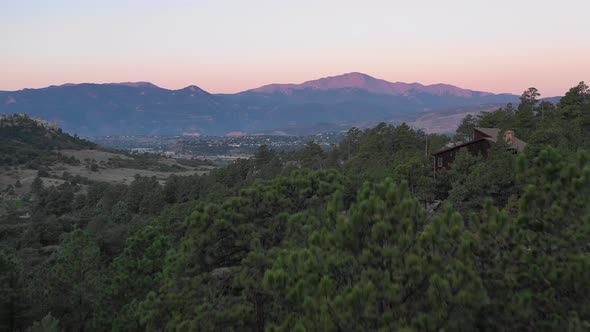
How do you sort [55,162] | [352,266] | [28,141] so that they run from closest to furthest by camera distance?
[352,266], [55,162], [28,141]

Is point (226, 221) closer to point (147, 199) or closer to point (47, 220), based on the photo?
point (47, 220)

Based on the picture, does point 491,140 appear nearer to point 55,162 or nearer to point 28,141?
point 55,162

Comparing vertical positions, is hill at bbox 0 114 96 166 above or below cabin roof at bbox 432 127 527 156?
below

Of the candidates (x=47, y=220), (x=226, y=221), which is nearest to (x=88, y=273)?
(x=226, y=221)

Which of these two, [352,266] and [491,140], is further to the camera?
[491,140]

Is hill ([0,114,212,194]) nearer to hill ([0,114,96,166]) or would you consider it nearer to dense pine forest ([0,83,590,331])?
hill ([0,114,96,166])

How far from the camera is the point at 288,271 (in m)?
10.5

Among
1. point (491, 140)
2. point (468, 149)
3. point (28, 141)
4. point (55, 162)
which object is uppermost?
point (491, 140)

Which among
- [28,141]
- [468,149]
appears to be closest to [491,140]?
[468,149]

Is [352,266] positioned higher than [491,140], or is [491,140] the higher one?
[352,266]

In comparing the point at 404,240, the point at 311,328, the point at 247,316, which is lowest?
the point at 247,316

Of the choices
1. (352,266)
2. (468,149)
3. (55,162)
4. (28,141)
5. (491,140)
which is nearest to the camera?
(352,266)

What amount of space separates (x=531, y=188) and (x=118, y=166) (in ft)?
452

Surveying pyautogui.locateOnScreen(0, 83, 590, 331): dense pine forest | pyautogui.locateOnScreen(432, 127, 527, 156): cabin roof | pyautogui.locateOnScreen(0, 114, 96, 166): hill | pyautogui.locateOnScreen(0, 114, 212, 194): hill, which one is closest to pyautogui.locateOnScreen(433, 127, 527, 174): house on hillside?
pyautogui.locateOnScreen(432, 127, 527, 156): cabin roof
